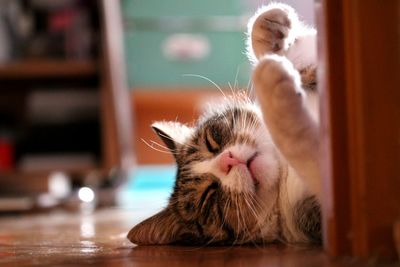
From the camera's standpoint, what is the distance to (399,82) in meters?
0.68

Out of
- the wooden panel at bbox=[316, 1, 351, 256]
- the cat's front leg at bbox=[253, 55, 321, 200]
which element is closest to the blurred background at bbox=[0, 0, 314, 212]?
the cat's front leg at bbox=[253, 55, 321, 200]

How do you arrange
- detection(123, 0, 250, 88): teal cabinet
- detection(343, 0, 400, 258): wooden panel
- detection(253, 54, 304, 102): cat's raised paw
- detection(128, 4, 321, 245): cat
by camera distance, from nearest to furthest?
detection(343, 0, 400, 258): wooden panel → detection(253, 54, 304, 102): cat's raised paw → detection(128, 4, 321, 245): cat → detection(123, 0, 250, 88): teal cabinet

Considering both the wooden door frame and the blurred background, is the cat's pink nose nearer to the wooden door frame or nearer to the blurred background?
the wooden door frame

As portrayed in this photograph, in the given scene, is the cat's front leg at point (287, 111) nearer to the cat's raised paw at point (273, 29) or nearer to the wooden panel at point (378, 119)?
the wooden panel at point (378, 119)

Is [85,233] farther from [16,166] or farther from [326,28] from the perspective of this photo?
[16,166]

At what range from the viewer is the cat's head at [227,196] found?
101 cm

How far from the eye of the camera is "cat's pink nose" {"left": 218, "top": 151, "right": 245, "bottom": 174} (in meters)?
1.01

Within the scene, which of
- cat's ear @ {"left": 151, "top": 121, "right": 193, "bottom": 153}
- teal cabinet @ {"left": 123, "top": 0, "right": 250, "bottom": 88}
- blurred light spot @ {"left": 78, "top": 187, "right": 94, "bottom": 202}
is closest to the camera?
cat's ear @ {"left": 151, "top": 121, "right": 193, "bottom": 153}

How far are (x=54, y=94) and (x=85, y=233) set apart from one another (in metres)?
1.32

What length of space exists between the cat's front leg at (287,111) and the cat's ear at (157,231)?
0.27 meters

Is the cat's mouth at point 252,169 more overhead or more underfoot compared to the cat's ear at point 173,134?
more underfoot

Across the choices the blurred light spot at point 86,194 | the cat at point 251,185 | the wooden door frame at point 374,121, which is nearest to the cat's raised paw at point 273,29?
the cat at point 251,185

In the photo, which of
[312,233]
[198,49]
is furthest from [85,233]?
[198,49]

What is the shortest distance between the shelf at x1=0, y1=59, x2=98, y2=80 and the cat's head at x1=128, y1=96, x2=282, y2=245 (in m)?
1.42
